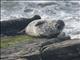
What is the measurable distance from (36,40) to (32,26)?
163cm

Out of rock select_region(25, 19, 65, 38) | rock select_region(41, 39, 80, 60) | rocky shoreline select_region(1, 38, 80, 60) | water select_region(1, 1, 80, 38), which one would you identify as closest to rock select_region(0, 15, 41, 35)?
rock select_region(25, 19, 65, 38)

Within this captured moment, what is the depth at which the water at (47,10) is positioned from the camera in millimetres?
17763

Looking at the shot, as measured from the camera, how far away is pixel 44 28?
12680 mm

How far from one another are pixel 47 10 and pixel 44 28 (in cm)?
835

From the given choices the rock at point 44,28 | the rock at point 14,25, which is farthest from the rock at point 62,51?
the rock at point 14,25

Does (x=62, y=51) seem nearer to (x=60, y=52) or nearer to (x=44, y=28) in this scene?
(x=60, y=52)

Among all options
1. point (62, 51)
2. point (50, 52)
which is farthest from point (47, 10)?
point (50, 52)

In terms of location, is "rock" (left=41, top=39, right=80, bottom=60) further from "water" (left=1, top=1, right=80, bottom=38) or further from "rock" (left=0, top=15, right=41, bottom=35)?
"water" (left=1, top=1, right=80, bottom=38)

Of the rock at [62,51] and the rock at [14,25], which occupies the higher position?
the rock at [62,51]

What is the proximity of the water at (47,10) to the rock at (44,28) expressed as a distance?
2.41 meters

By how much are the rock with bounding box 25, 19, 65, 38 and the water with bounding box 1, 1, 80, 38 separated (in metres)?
2.41

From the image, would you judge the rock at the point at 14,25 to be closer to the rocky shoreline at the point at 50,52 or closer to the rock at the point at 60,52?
the rocky shoreline at the point at 50,52

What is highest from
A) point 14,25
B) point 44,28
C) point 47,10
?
point 44,28

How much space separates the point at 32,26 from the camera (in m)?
13.0
